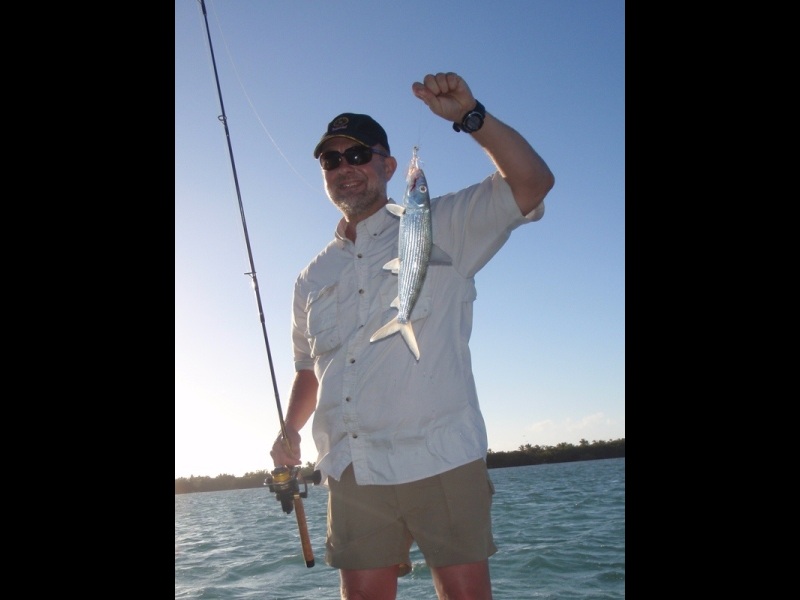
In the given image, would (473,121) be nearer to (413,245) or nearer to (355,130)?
(413,245)

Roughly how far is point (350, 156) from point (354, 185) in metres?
0.15

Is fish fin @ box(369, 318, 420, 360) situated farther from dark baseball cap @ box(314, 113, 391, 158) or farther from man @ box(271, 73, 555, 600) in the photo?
dark baseball cap @ box(314, 113, 391, 158)

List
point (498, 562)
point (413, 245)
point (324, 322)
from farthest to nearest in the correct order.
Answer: point (498, 562)
point (324, 322)
point (413, 245)

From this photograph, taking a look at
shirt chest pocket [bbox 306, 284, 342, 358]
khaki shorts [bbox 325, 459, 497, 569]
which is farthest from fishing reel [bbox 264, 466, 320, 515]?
shirt chest pocket [bbox 306, 284, 342, 358]

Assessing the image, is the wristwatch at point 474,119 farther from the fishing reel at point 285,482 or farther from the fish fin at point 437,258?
the fishing reel at point 285,482

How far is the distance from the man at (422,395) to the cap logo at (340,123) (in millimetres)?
88

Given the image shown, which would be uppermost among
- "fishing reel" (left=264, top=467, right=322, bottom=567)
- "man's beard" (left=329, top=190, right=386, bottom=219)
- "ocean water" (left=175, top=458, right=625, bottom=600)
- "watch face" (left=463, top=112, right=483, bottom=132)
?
"watch face" (left=463, top=112, right=483, bottom=132)

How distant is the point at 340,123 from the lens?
343 centimetres

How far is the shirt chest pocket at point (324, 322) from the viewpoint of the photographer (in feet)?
10.8

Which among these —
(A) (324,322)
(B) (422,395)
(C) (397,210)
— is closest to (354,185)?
(A) (324,322)

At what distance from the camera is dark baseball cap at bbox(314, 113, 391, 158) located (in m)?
3.37

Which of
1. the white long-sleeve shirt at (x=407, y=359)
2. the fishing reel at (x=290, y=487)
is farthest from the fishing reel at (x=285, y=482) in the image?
the white long-sleeve shirt at (x=407, y=359)

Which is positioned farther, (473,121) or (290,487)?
(290,487)
